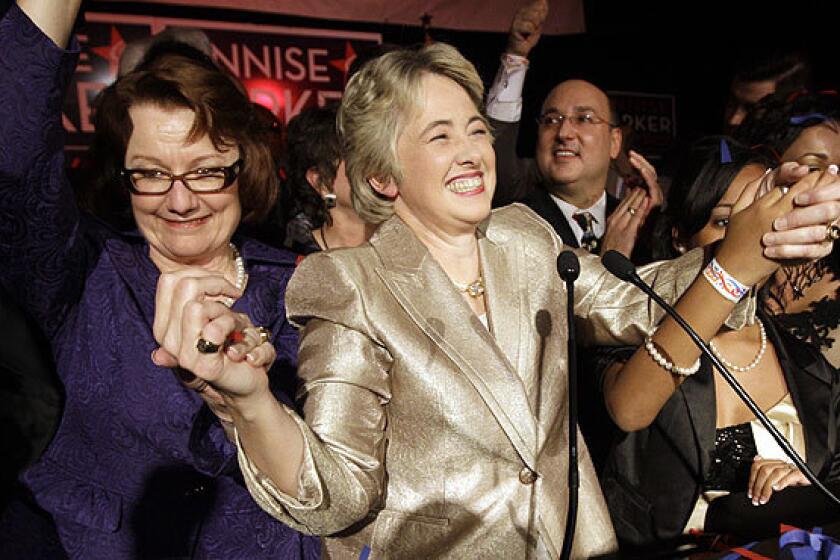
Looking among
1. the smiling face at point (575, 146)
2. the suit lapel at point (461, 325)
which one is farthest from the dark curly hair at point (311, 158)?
the suit lapel at point (461, 325)

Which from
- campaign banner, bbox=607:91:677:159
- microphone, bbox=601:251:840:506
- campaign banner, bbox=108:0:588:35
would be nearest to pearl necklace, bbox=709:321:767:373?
microphone, bbox=601:251:840:506

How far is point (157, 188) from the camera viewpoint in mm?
1741

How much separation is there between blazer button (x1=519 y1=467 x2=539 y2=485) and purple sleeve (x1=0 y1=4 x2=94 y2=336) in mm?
855

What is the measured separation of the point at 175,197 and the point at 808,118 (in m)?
1.98

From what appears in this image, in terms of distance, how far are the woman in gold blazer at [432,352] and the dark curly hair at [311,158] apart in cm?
111

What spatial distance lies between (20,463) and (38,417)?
0.04 metres

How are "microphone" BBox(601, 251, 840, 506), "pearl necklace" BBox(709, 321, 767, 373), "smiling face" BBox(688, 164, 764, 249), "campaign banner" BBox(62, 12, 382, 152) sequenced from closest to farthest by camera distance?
1. "microphone" BBox(601, 251, 840, 506)
2. "pearl necklace" BBox(709, 321, 767, 373)
3. "smiling face" BBox(688, 164, 764, 249)
4. "campaign banner" BBox(62, 12, 382, 152)

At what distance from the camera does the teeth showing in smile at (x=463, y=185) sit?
158 centimetres

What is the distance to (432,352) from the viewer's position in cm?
148

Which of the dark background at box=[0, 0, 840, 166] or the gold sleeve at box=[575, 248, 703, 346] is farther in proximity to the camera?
the dark background at box=[0, 0, 840, 166]

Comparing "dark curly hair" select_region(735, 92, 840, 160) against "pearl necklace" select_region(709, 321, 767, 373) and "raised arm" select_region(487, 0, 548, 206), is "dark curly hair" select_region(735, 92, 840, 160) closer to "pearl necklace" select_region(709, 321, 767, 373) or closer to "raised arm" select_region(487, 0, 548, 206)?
"pearl necklace" select_region(709, 321, 767, 373)

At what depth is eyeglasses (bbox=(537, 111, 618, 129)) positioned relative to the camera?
3234 mm

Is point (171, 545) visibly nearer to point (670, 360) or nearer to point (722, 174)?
point (670, 360)

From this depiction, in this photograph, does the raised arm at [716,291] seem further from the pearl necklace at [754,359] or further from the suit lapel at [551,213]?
the suit lapel at [551,213]
